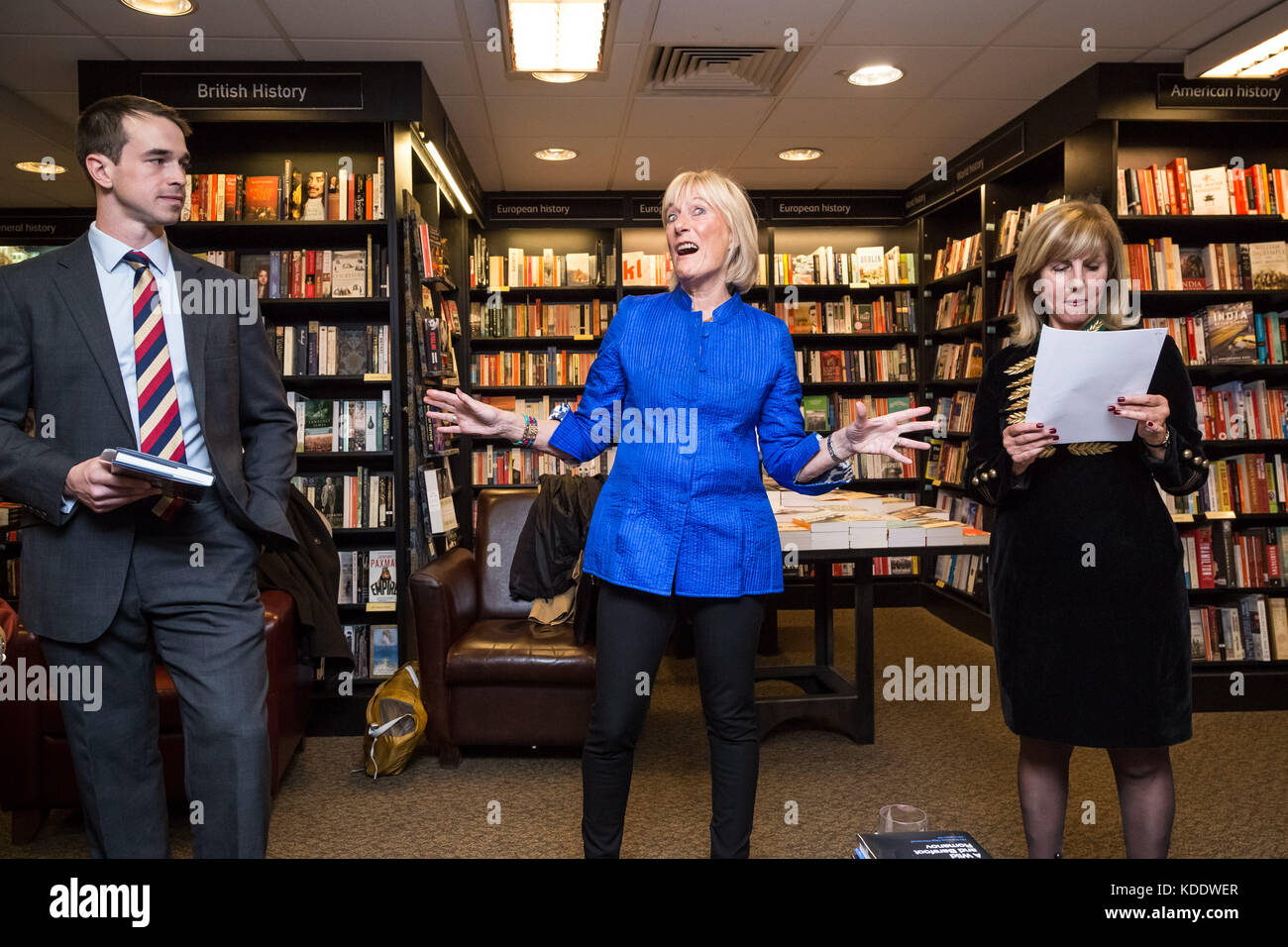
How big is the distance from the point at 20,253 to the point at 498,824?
6802 millimetres

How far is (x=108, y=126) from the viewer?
1780 millimetres

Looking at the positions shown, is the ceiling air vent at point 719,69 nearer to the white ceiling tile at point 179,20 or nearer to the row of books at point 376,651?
the white ceiling tile at point 179,20

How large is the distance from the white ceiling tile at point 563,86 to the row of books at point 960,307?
2.54 meters

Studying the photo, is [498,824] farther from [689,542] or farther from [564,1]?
[564,1]

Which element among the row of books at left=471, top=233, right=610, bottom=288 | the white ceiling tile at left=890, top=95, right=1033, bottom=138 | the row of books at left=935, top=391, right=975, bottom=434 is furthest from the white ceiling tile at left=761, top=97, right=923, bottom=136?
the row of books at left=471, top=233, right=610, bottom=288

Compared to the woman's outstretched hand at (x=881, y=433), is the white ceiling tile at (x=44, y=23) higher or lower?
higher

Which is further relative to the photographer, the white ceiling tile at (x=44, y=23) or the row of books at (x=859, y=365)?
the row of books at (x=859, y=365)

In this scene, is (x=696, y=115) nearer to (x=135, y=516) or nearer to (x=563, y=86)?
(x=563, y=86)

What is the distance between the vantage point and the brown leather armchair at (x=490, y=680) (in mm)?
3312

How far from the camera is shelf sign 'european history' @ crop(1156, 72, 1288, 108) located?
4.14m

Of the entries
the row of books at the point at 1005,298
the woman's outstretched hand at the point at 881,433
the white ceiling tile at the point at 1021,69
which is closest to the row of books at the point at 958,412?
the row of books at the point at 1005,298

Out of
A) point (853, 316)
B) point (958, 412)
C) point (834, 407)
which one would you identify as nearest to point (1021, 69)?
point (958, 412)

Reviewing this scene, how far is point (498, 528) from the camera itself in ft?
12.8

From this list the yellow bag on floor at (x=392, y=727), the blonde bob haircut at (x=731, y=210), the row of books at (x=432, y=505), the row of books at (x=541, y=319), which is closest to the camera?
the blonde bob haircut at (x=731, y=210)
